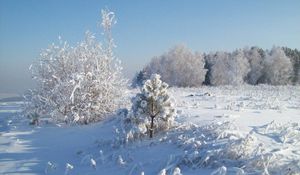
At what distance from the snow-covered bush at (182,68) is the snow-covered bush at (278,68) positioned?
43.6 ft

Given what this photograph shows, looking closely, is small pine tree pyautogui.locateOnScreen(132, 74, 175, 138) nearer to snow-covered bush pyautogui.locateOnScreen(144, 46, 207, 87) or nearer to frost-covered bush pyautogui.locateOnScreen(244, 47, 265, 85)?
snow-covered bush pyautogui.locateOnScreen(144, 46, 207, 87)

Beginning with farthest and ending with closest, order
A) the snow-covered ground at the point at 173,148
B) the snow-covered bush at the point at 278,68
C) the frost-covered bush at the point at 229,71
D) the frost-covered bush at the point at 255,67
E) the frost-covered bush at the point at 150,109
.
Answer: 1. the frost-covered bush at the point at 255,67
2. the snow-covered bush at the point at 278,68
3. the frost-covered bush at the point at 229,71
4. the frost-covered bush at the point at 150,109
5. the snow-covered ground at the point at 173,148

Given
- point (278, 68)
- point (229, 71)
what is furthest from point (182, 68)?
point (278, 68)

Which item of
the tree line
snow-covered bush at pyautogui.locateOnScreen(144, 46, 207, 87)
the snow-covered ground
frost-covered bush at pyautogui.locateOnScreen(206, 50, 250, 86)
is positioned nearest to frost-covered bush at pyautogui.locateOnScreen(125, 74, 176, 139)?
the snow-covered ground

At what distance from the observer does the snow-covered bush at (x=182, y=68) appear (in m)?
55.3

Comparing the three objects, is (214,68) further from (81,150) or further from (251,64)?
(81,150)

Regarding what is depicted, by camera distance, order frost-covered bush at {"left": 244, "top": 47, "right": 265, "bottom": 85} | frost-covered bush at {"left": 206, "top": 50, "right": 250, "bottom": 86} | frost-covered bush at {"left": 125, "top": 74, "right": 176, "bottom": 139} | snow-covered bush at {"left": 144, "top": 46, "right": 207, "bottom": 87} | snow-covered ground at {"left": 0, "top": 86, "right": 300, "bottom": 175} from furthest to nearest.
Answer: frost-covered bush at {"left": 244, "top": 47, "right": 265, "bottom": 85}, frost-covered bush at {"left": 206, "top": 50, "right": 250, "bottom": 86}, snow-covered bush at {"left": 144, "top": 46, "right": 207, "bottom": 87}, frost-covered bush at {"left": 125, "top": 74, "right": 176, "bottom": 139}, snow-covered ground at {"left": 0, "top": 86, "right": 300, "bottom": 175}

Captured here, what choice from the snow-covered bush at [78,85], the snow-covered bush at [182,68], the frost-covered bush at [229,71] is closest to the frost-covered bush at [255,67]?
the frost-covered bush at [229,71]

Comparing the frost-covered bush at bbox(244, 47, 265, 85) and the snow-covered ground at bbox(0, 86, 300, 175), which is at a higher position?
the frost-covered bush at bbox(244, 47, 265, 85)

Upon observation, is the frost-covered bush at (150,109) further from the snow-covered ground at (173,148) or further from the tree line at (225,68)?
the tree line at (225,68)

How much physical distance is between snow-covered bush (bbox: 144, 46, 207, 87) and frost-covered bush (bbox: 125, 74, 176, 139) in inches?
1721

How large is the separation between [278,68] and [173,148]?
185ft

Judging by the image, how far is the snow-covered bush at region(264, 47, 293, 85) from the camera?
6280 centimetres

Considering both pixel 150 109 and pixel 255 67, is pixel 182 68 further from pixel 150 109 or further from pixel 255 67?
pixel 150 109
